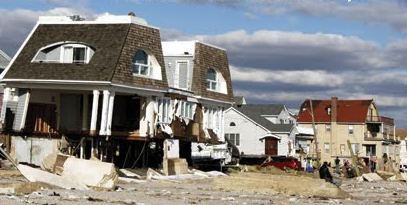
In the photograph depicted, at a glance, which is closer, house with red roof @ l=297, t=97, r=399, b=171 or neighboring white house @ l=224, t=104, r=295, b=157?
neighboring white house @ l=224, t=104, r=295, b=157

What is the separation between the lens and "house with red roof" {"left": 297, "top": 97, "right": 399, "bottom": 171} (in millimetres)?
114000

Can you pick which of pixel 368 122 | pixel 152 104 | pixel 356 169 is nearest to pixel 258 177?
pixel 152 104

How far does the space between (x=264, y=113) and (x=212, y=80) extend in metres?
47.0

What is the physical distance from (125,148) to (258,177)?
48.2 ft

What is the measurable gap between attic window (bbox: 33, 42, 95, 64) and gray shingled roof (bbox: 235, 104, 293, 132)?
1970 inches

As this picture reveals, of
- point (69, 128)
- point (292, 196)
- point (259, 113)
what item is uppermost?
point (259, 113)

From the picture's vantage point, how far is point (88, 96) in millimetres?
46938

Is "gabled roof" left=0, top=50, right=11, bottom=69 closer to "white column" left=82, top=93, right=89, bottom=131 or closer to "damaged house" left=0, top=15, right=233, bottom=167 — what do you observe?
"damaged house" left=0, top=15, right=233, bottom=167

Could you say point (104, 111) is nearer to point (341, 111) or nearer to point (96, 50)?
point (96, 50)

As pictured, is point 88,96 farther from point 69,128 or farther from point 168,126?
point 168,126

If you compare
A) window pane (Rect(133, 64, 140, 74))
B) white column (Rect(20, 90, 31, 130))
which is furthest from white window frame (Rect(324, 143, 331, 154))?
white column (Rect(20, 90, 31, 130))

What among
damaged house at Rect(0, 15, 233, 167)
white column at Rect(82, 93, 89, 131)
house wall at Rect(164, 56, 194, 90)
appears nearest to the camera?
damaged house at Rect(0, 15, 233, 167)

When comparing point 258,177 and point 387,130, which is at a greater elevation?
point 387,130

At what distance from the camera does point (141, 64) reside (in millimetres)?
45219
